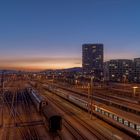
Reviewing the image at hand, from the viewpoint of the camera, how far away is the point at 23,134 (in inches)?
1224

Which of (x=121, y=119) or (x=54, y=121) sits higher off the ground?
(x=54, y=121)

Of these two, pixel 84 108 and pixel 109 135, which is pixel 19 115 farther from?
pixel 109 135

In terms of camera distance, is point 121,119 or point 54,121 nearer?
point 54,121

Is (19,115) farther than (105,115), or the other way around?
(19,115)

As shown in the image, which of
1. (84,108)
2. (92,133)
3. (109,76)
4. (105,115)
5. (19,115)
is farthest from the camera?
(109,76)

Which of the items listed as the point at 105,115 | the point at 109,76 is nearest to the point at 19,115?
the point at 105,115

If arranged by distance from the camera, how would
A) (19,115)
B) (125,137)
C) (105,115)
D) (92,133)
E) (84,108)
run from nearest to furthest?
(125,137) < (92,133) < (105,115) < (19,115) < (84,108)

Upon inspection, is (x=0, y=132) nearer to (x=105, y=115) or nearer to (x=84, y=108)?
(x=105, y=115)

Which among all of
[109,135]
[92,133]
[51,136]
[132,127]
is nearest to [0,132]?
[51,136]

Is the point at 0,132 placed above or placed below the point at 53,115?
below

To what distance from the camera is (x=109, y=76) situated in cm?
19538

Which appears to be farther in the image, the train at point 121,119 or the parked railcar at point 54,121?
the parked railcar at point 54,121

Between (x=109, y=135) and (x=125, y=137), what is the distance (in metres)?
1.84

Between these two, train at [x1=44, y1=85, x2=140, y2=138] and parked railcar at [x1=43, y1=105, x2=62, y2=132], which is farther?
parked railcar at [x1=43, y1=105, x2=62, y2=132]
